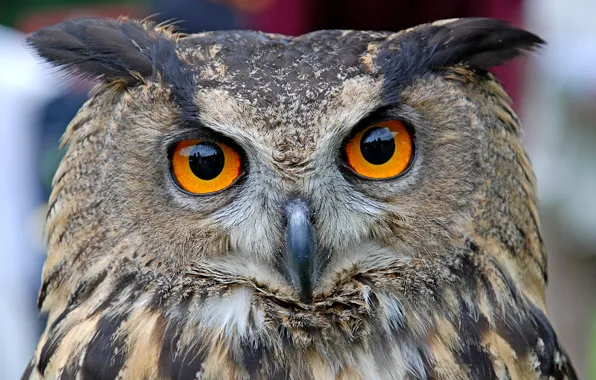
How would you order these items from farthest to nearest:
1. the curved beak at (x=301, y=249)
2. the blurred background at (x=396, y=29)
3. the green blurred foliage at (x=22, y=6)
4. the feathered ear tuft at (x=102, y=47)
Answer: the green blurred foliage at (x=22, y=6) → the blurred background at (x=396, y=29) → the feathered ear tuft at (x=102, y=47) → the curved beak at (x=301, y=249)

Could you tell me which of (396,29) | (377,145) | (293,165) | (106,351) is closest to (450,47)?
(377,145)

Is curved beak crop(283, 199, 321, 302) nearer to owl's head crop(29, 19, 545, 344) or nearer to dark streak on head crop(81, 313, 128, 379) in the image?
owl's head crop(29, 19, 545, 344)

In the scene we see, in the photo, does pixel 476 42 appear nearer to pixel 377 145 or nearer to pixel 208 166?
pixel 377 145

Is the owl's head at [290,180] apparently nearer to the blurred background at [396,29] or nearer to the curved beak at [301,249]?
the curved beak at [301,249]

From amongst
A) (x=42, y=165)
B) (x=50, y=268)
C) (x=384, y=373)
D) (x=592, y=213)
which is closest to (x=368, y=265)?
(x=384, y=373)

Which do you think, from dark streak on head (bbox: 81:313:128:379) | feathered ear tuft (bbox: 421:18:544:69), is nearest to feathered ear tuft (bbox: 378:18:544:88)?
feathered ear tuft (bbox: 421:18:544:69)

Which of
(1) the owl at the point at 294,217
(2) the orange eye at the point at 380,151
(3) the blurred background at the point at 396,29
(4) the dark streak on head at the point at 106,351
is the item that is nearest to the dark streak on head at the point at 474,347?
(1) the owl at the point at 294,217

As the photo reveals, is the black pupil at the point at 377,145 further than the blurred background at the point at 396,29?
No
